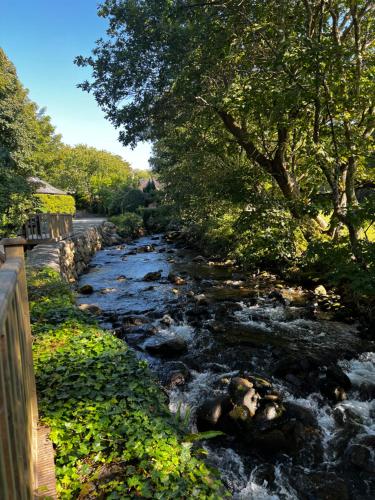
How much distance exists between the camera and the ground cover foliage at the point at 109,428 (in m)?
3.15

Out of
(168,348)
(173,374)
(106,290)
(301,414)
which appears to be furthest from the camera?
(106,290)

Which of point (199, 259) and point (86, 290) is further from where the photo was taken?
point (199, 259)

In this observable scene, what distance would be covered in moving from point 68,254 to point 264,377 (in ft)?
36.4

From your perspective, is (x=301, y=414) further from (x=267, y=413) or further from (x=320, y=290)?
(x=320, y=290)

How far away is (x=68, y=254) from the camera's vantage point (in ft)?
49.6

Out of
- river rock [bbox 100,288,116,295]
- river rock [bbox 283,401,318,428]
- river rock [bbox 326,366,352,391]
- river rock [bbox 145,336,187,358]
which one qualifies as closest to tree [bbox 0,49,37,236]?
river rock [bbox 100,288,116,295]

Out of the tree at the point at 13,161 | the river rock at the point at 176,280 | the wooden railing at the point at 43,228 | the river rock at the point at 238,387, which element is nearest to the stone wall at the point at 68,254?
the wooden railing at the point at 43,228

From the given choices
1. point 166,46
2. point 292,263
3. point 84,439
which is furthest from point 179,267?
point 84,439

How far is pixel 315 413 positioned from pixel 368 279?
2.97 metres

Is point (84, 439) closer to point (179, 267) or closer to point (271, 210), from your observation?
point (271, 210)

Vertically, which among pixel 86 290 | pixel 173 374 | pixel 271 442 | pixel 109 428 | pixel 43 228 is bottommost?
pixel 271 442

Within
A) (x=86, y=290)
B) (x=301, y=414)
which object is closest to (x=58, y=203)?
(x=86, y=290)

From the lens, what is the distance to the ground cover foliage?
3148 mm

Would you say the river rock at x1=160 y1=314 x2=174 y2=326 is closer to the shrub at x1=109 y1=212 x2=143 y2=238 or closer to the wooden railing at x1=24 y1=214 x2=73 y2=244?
the wooden railing at x1=24 y1=214 x2=73 y2=244
